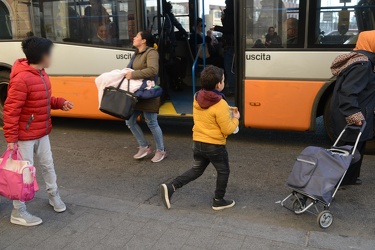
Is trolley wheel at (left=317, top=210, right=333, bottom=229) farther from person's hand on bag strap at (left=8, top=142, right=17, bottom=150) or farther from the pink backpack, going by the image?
person's hand on bag strap at (left=8, top=142, right=17, bottom=150)

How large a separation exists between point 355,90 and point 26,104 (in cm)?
291

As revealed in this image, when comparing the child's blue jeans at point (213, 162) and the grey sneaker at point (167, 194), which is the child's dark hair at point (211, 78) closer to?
the child's blue jeans at point (213, 162)

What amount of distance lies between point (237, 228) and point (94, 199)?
157cm

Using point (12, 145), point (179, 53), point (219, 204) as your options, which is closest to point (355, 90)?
point (219, 204)

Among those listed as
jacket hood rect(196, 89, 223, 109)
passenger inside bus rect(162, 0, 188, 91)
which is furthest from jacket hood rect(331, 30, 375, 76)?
passenger inside bus rect(162, 0, 188, 91)

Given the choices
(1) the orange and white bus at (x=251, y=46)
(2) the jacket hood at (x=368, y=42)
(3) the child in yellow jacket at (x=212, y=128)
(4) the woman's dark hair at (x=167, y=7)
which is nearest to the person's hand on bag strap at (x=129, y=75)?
(1) the orange and white bus at (x=251, y=46)

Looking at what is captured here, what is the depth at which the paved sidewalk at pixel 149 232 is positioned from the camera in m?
3.35

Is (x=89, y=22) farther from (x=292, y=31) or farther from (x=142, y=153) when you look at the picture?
(x=292, y=31)

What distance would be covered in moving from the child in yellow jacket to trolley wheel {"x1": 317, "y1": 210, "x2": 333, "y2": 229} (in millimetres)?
914

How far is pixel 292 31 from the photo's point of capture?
5.54m

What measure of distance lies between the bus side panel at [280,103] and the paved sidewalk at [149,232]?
6.86ft

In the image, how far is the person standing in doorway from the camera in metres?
7.21

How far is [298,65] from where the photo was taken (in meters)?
5.54

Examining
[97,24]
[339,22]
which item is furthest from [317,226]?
[97,24]
